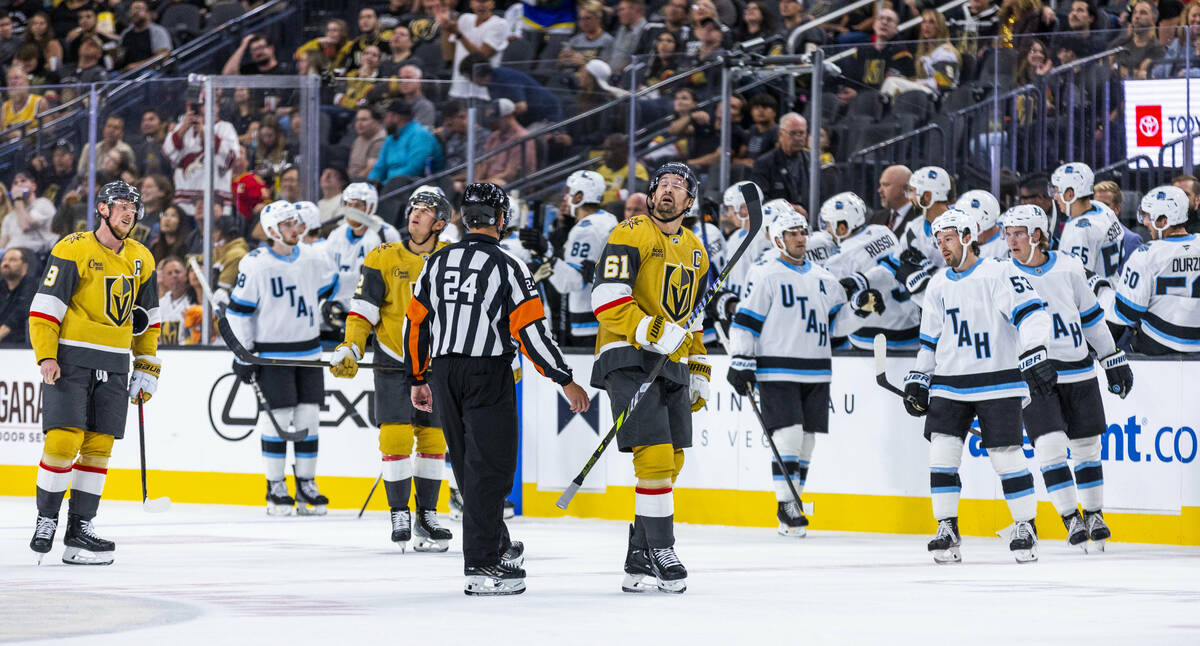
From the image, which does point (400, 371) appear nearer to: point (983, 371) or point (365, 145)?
point (983, 371)

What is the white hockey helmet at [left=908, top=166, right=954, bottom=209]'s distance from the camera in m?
10.0

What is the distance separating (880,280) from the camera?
9.98 meters

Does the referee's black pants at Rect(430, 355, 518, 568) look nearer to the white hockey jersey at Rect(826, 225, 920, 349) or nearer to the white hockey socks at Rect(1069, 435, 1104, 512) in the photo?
the white hockey socks at Rect(1069, 435, 1104, 512)

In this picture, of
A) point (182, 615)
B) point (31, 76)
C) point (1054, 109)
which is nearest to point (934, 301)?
point (1054, 109)

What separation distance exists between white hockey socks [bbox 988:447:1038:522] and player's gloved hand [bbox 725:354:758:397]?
1.76m

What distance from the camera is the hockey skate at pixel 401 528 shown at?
8.25m

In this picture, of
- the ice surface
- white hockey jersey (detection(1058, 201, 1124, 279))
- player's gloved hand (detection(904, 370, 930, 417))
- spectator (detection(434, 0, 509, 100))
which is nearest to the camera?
the ice surface

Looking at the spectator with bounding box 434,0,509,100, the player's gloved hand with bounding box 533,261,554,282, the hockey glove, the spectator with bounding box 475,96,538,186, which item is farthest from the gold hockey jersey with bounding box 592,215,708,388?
the spectator with bounding box 434,0,509,100

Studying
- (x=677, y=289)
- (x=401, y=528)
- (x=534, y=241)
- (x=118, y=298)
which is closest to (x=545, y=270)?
(x=534, y=241)

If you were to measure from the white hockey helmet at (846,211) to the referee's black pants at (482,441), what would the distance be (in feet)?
14.5

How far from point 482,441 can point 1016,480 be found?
2.76m

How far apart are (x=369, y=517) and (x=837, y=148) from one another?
143 inches

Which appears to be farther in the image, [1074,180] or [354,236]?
[354,236]

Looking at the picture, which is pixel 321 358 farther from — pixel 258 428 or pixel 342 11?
pixel 342 11
